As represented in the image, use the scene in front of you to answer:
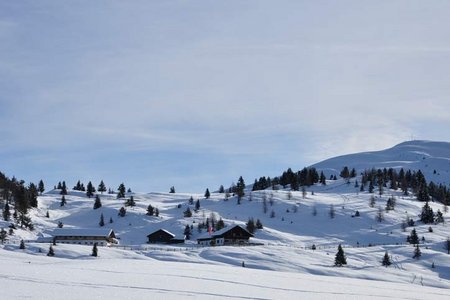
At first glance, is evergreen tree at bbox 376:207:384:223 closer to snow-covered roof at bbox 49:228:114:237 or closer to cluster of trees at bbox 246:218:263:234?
cluster of trees at bbox 246:218:263:234

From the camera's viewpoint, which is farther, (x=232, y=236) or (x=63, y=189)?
(x=63, y=189)

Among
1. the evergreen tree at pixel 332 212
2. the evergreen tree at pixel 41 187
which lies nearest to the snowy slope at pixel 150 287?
the evergreen tree at pixel 332 212

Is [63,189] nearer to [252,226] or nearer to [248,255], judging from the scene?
[252,226]

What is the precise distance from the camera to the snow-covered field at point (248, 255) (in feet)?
83.3

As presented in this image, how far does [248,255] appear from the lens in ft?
250

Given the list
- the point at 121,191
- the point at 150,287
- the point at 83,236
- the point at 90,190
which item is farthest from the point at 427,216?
the point at 150,287

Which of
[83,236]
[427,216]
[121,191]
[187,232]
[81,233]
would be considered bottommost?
[187,232]

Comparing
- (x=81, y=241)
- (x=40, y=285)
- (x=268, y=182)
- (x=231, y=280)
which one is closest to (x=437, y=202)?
(x=268, y=182)

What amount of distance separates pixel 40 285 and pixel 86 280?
117 inches

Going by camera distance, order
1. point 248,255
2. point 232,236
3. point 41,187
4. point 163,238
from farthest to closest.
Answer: point 41,187
point 163,238
point 232,236
point 248,255

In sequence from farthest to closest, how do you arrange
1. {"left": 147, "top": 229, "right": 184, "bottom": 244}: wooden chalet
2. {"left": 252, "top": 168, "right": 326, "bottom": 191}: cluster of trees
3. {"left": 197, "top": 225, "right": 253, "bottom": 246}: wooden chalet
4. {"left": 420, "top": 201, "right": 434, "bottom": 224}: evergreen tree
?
{"left": 252, "top": 168, "right": 326, "bottom": 191}: cluster of trees
{"left": 420, "top": 201, "right": 434, "bottom": 224}: evergreen tree
{"left": 147, "top": 229, "right": 184, "bottom": 244}: wooden chalet
{"left": 197, "top": 225, "right": 253, "bottom": 246}: wooden chalet

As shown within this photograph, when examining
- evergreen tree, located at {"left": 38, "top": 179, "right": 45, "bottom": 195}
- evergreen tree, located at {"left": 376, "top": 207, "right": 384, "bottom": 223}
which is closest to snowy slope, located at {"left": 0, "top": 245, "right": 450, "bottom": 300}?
evergreen tree, located at {"left": 376, "top": 207, "right": 384, "bottom": 223}

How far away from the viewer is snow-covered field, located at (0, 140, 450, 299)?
25375mm

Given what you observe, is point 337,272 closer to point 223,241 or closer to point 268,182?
point 223,241
